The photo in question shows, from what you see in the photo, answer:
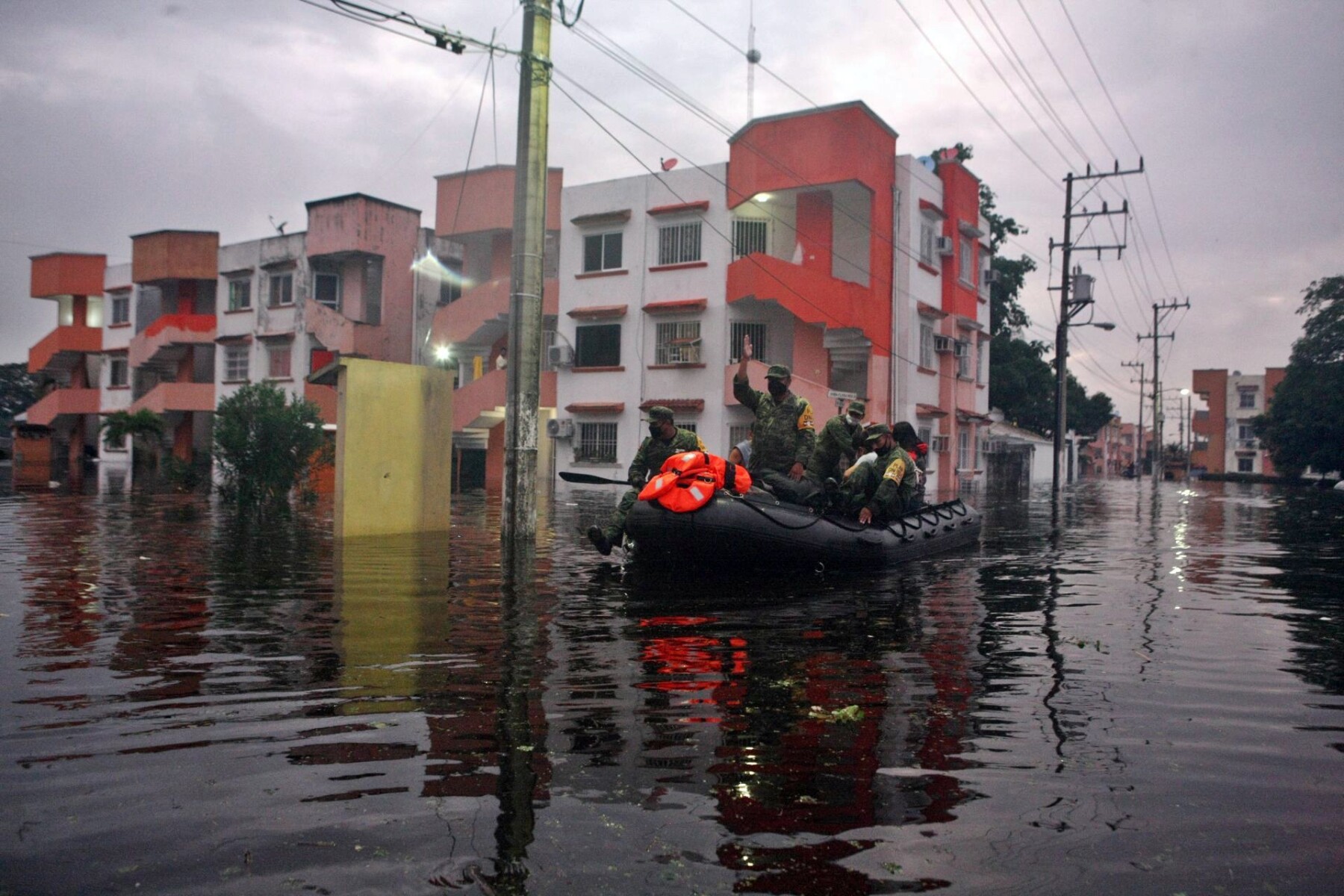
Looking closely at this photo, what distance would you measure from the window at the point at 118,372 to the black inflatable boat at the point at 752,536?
44.1m

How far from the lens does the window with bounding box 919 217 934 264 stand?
3278cm

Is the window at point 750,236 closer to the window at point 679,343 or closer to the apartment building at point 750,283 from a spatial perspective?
the apartment building at point 750,283

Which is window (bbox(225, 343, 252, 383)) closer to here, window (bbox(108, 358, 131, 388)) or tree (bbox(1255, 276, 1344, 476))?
window (bbox(108, 358, 131, 388))

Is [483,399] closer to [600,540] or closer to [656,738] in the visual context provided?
[600,540]

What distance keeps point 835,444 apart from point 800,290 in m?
17.4

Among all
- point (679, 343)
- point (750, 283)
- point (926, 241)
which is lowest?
point (679, 343)

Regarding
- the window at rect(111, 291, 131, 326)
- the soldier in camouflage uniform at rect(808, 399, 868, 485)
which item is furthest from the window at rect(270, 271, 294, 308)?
the soldier in camouflage uniform at rect(808, 399, 868, 485)

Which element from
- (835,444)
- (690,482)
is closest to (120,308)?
(835,444)

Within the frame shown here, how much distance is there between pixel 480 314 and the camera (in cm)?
3322

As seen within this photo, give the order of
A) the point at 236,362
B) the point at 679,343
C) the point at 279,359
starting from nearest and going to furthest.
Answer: the point at 679,343 → the point at 279,359 → the point at 236,362

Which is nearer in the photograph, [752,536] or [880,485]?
[752,536]

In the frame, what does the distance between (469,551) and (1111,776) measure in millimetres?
9365

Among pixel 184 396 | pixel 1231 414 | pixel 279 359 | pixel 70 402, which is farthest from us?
pixel 1231 414

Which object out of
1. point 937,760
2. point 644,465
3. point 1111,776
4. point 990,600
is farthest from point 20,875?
point 644,465
